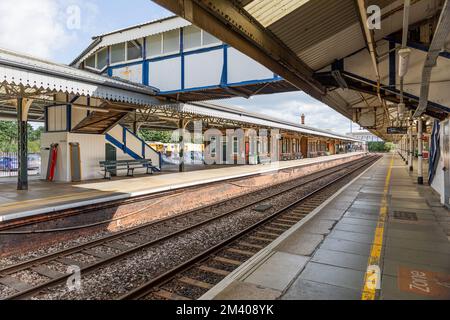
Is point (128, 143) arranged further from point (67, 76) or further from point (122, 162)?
point (67, 76)

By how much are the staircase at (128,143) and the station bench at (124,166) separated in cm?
76

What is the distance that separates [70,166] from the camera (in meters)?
11.5

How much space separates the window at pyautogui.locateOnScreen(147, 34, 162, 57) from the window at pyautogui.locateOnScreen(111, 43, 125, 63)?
1456mm

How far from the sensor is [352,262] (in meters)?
4.23

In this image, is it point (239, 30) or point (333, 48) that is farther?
point (333, 48)

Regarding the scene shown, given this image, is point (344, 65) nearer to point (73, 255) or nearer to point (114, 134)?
point (73, 255)

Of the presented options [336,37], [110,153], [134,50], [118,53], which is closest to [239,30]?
[336,37]

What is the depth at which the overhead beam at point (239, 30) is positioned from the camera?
10.9 feet

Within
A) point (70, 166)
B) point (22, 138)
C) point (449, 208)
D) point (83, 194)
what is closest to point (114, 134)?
point (70, 166)

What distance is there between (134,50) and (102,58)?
2.19 m

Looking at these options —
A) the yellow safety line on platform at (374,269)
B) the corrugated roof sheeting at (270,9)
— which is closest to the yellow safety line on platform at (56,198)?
the corrugated roof sheeting at (270,9)

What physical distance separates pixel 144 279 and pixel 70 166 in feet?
28.0

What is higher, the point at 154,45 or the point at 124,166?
the point at 154,45

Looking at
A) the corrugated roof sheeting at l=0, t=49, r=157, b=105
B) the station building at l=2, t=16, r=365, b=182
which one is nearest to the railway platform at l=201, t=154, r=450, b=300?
the station building at l=2, t=16, r=365, b=182
